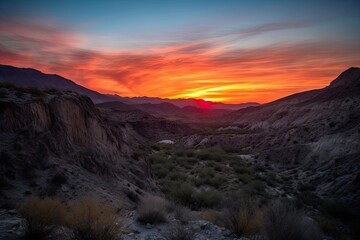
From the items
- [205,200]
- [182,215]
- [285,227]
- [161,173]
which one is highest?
[285,227]

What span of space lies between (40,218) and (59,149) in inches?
205

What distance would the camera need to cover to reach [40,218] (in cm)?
511

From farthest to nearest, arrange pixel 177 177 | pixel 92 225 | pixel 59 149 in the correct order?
pixel 177 177 < pixel 59 149 < pixel 92 225

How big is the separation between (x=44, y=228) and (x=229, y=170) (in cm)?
1934

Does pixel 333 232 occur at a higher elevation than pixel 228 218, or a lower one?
lower

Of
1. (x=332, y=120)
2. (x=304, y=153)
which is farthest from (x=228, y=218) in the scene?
(x=332, y=120)

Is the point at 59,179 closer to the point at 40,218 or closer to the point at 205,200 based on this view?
the point at 40,218

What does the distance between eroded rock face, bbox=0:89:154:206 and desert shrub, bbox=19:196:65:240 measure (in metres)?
2.27

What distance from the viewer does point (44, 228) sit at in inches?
198

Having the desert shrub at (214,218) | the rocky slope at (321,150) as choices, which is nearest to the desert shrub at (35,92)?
the desert shrub at (214,218)

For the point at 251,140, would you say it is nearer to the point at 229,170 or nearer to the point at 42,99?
the point at 229,170

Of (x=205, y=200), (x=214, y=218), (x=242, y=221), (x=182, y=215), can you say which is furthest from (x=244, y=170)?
(x=242, y=221)

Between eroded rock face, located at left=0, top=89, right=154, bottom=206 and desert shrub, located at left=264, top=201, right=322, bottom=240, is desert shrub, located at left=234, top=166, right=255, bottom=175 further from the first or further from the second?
desert shrub, located at left=264, top=201, right=322, bottom=240

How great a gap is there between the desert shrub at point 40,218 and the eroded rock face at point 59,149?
227 cm
